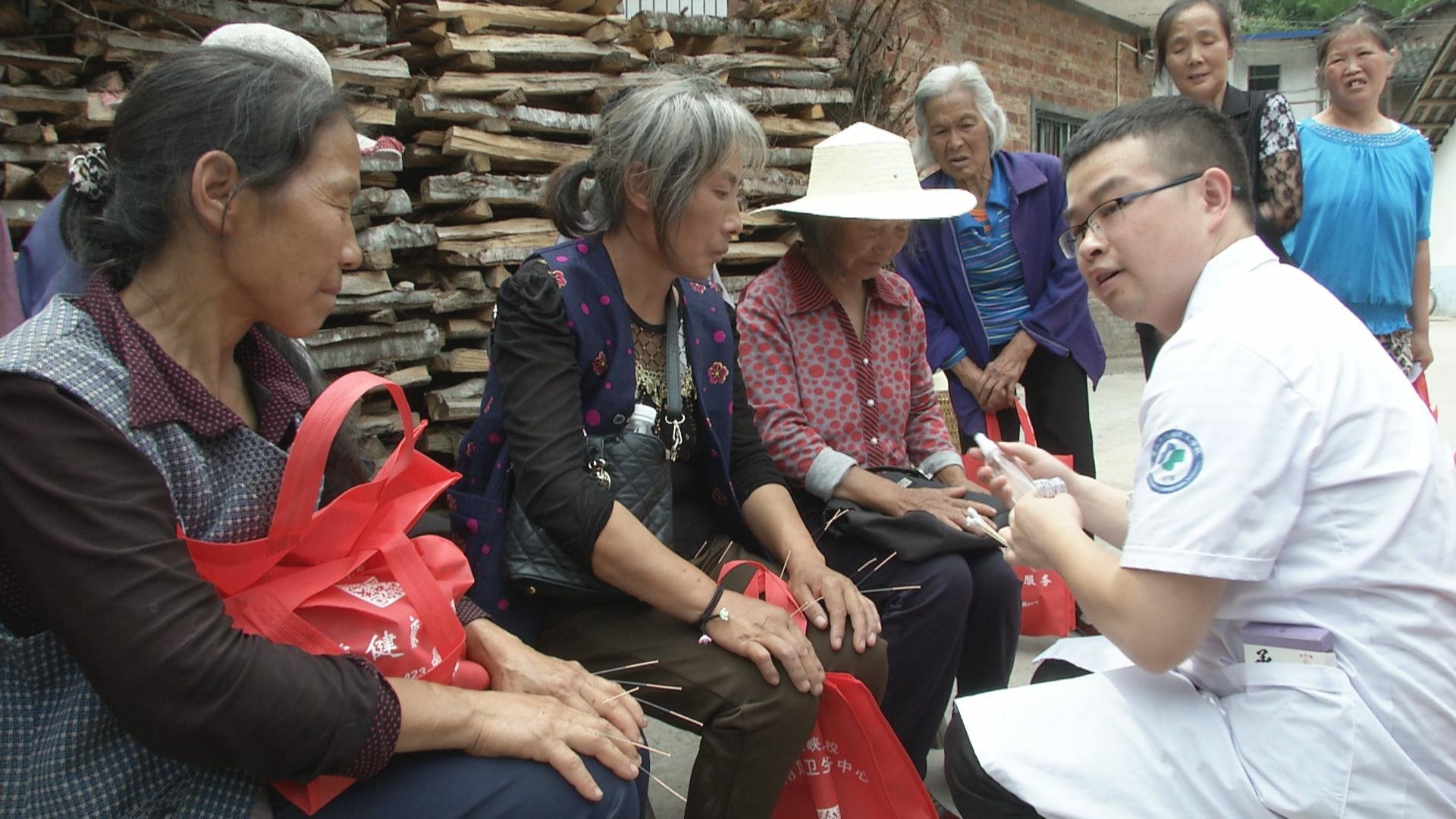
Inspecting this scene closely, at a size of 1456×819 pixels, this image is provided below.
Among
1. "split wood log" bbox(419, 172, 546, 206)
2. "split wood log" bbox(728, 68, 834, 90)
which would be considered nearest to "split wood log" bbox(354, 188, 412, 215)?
"split wood log" bbox(419, 172, 546, 206)

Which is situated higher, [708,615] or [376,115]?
[376,115]

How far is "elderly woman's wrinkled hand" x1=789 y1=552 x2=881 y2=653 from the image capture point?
2.18m

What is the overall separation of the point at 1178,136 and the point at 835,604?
3.68 ft

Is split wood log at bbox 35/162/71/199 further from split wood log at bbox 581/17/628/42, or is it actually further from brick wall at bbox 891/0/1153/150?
brick wall at bbox 891/0/1153/150

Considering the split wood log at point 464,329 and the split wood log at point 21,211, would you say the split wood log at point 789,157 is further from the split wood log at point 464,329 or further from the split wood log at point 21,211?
the split wood log at point 21,211

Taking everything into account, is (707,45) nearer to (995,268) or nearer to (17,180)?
(995,268)

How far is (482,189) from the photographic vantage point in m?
4.70

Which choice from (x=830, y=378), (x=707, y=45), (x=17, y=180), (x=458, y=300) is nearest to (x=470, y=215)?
(x=458, y=300)

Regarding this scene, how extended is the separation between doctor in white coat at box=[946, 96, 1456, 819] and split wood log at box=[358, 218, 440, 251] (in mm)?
3553

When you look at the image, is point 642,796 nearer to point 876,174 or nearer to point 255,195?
point 255,195

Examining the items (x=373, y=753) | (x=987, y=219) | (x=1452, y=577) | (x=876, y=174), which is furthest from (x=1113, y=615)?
(x=987, y=219)

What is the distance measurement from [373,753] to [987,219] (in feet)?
9.70

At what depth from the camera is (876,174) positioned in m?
3.09

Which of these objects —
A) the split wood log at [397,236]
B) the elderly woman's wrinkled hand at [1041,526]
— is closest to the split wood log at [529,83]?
the split wood log at [397,236]
